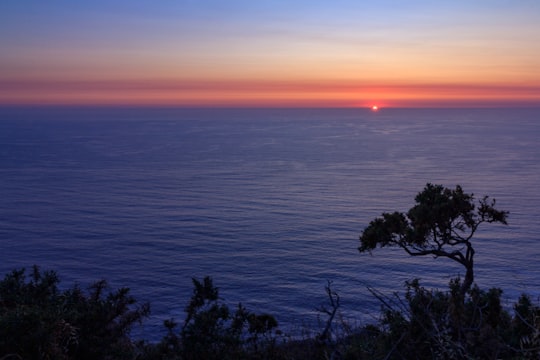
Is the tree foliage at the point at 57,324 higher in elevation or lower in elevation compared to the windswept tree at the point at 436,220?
lower

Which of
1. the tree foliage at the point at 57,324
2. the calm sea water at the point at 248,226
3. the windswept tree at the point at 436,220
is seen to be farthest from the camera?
the calm sea water at the point at 248,226

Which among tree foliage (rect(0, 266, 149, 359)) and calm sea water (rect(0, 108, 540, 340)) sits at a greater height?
tree foliage (rect(0, 266, 149, 359))

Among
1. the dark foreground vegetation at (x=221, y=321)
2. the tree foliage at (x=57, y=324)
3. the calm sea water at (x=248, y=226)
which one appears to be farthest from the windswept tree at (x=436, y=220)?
the calm sea water at (x=248, y=226)

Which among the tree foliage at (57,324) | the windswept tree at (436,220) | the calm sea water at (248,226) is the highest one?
the windswept tree at (436,220)

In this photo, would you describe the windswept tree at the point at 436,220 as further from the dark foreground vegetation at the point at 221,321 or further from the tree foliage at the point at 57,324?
the tree foliage at the point at 57,324

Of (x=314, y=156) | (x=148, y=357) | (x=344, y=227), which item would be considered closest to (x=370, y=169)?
(x=314, y=156)

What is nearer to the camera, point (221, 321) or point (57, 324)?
point (57, 324)

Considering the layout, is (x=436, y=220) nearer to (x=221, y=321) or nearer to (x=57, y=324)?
(x=221, y=321)

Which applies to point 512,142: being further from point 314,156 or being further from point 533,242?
point 533,242

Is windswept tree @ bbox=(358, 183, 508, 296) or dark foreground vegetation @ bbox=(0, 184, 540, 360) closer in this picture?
dark foreground vegetation @ bbox=(0, 184, 540, 360)

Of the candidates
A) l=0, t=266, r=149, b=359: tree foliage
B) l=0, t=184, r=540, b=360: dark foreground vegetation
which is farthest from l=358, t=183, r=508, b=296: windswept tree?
l=0, t=266, r=149, b=359: tree foliage

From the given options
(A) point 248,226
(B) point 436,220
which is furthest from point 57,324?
(A) point 248,226

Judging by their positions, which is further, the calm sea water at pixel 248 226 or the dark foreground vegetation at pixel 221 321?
the calm sea water at pixel 248 226

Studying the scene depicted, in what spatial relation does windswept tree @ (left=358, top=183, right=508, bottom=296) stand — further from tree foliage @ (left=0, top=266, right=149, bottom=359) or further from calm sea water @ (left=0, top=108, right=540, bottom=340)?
calm sea water @ (left=0, top=108, right=540, bottom=340)
